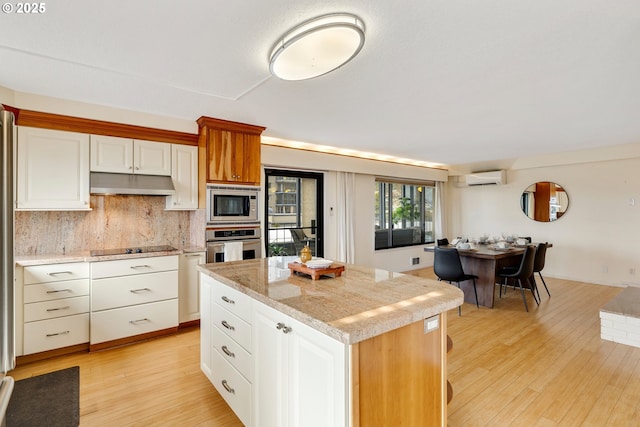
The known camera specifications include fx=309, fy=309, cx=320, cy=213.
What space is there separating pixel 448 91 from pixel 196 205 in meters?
3.04

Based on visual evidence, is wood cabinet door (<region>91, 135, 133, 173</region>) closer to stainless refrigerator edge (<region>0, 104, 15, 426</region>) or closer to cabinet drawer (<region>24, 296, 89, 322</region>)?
cabinet drawer (<region>24, 296, 89, 322</region>)

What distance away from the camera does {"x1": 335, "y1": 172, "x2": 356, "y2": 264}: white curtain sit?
18.3 ft

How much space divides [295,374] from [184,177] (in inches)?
118

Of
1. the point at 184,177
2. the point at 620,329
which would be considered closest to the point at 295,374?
the point at 184,177

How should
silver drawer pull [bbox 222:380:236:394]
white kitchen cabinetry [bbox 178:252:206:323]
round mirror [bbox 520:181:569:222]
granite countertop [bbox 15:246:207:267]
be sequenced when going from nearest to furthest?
silver drawer pull [bbox 222:380:236:394]
granite countertop [bbox 15:246:207:267]
white kitchen cabinetry [bbox 178:252:206:323]
round mirror [bbox 520:181:569:222]

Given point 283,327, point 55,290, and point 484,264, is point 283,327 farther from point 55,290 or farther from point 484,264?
point 484,264

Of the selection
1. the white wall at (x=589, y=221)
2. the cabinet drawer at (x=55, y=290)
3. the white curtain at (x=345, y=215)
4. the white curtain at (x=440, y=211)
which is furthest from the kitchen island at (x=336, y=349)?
the white curtain at (x=440, y=211)

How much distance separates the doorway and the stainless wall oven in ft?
2.43

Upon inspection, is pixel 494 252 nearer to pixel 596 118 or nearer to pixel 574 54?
pixel 596 118

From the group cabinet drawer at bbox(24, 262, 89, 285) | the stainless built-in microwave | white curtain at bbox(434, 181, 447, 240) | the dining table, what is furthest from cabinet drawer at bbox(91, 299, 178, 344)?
white curtain at bbox(434, 181, 447, 240)

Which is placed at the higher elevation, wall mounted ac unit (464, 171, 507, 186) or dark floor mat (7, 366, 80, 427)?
wall mounted ac unit (464, 171, 507, 186)

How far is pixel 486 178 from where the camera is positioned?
6844 millimetres

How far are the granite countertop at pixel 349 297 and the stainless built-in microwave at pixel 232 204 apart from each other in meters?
1.47

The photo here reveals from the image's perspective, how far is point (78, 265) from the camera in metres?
2.92
